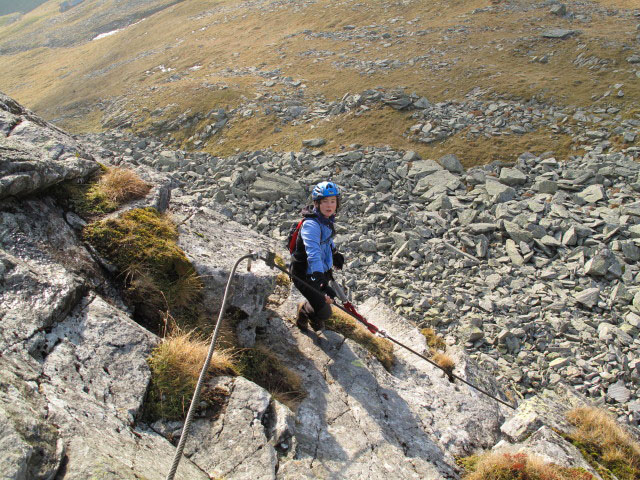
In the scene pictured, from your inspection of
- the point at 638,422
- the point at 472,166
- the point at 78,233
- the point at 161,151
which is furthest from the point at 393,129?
the point at 78,233

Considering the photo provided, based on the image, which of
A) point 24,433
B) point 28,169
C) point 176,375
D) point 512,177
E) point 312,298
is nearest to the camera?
point 24,433

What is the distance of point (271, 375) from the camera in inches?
240

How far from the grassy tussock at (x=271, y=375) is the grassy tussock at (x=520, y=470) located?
2.65 meters

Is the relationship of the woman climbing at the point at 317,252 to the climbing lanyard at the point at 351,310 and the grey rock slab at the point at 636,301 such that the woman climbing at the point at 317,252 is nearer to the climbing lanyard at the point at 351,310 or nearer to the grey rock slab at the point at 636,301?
the climbing lanyard at the point at 351,310

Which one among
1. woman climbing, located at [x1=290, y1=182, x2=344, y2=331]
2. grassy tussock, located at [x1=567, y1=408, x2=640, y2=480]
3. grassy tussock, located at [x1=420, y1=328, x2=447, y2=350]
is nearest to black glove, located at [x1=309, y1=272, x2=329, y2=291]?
woman climbing, located at [x1=290, y1=182, x2=344, y2=331]

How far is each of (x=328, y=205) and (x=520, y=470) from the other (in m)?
4.51

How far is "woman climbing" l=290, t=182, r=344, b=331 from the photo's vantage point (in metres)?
6.38

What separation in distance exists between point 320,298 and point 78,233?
3.88 metres

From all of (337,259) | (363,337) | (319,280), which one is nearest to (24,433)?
(319,280)

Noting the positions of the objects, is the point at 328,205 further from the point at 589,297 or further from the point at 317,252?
the point at 589,297

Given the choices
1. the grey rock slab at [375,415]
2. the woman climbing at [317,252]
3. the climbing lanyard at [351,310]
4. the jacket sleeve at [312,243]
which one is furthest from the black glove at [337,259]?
the grey rock slab at [375,415]

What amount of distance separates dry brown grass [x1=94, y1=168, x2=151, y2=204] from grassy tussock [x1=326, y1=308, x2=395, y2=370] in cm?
433

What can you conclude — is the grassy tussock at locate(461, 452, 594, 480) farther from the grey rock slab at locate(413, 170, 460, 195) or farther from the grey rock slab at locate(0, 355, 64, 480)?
the grey rock slab at locate(413, 170, 460, 195)

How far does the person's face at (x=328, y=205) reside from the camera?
6457 millimetres
